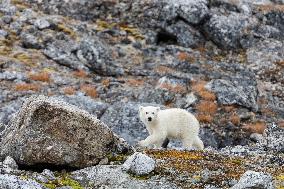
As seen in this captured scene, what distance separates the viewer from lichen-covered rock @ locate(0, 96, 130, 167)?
12641 millimetres

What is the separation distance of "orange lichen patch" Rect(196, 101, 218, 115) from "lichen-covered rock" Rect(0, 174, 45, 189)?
2110cm

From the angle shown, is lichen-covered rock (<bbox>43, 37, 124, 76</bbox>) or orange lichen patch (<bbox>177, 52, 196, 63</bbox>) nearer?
lichen-covered rock (<bbox>43, 37, 124, 76</bbox>)

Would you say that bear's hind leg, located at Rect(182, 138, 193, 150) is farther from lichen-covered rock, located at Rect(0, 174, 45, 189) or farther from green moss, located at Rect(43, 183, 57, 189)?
lichen-covered rock, located at Rect(0, 174, 45, 189)

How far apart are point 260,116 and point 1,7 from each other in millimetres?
21448

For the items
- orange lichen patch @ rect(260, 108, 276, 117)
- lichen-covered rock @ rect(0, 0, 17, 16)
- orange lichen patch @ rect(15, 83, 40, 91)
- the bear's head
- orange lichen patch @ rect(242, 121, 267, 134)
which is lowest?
orange lichen patch @ rect(260, 108, 276, 117)

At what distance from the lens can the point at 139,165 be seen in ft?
40.0

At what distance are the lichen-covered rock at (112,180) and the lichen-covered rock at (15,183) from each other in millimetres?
1488

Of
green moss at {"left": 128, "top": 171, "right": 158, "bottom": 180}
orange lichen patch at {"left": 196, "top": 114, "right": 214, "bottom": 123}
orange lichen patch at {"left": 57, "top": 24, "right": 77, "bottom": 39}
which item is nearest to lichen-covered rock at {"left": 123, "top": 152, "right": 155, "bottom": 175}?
green moss at {"left": 128, "top": 171, "right": 158, "bottom": 180}

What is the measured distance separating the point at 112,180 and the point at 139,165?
769 mm

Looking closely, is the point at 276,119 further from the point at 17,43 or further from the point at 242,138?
the point at 17,43

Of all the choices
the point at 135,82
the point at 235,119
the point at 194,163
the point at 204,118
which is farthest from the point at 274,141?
the point at 135,82

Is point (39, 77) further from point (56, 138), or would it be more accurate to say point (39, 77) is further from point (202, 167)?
point (202, 167)

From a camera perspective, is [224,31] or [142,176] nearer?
[142,176]

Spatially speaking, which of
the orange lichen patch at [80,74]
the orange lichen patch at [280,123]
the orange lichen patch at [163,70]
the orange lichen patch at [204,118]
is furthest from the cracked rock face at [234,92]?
the orange lichen patch at [80,74]
